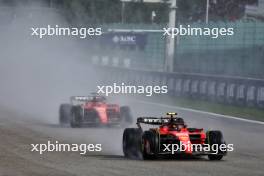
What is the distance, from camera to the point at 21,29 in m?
46.8

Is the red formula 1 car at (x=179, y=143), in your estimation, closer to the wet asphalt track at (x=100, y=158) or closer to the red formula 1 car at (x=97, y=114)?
the wet asphalt track at (x=100, y=158)

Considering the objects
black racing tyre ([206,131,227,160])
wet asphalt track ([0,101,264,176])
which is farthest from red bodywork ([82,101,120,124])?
black racing tyre ([206,131,227,160])

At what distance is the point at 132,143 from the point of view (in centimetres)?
1836

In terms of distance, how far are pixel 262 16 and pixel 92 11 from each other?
20.0 meters

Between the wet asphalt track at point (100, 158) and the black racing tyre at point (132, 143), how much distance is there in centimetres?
24

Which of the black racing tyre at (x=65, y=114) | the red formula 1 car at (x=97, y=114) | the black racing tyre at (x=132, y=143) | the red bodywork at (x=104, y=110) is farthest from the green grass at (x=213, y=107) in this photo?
the black racing tyre at (x=132, y=143)

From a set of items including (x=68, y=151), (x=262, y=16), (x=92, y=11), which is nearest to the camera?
(x=68, y=151)

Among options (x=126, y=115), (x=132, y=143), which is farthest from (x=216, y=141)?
(x=126, y=115)

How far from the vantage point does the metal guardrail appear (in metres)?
34.0

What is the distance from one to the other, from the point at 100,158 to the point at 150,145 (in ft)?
3.76

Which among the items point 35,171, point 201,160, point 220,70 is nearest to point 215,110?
point 220,70

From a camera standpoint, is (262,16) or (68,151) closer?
(68,151)

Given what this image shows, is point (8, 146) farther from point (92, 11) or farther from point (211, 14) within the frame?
point (211, 14)

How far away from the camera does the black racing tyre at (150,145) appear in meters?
17.7
